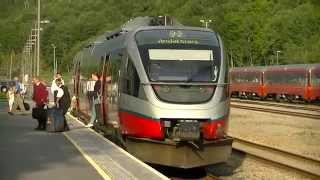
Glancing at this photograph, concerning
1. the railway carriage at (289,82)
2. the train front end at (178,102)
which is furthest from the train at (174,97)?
the railway carriage at (289,82)

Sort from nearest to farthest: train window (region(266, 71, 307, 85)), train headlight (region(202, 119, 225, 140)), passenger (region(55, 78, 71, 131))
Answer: train headlight (region(202, 119, 225, 140)) < passenger (region(55, 78, 71, 131)) < train window (region(266, 71, 307, 85))

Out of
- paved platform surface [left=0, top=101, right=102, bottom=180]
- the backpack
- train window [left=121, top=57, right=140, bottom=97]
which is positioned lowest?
paved platform surface [left=0, top=101, right=102, bottom=180]

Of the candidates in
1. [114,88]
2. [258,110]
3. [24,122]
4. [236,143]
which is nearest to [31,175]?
[114,88]

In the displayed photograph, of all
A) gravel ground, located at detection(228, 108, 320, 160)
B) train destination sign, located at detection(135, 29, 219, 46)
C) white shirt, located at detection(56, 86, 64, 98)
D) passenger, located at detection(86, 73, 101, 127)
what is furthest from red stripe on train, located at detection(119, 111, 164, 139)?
gravel ground, located at detection(228, 108, 320, 160)

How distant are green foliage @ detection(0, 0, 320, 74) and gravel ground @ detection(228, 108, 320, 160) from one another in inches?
2226

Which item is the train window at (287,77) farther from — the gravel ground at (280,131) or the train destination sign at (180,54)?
the train destination sign at (180,54)

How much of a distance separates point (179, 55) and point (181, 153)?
83.5 inches

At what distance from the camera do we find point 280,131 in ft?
84.3

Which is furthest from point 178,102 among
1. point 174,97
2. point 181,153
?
point 181,153

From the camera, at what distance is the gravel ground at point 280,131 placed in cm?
2078

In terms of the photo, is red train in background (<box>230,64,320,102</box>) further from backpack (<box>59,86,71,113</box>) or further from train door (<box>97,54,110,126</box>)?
train door (<box>97,54,110,126</box>)

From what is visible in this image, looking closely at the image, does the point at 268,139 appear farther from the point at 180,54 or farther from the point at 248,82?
the point at 248,82

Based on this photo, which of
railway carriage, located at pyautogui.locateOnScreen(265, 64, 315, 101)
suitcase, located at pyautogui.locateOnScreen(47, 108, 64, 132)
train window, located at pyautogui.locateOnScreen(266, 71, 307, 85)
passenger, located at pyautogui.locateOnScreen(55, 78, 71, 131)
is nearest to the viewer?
suitcase, located at pyautogui.locateOnScreen(47, 108, 64, 132)

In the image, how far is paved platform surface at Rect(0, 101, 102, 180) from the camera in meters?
10.9
